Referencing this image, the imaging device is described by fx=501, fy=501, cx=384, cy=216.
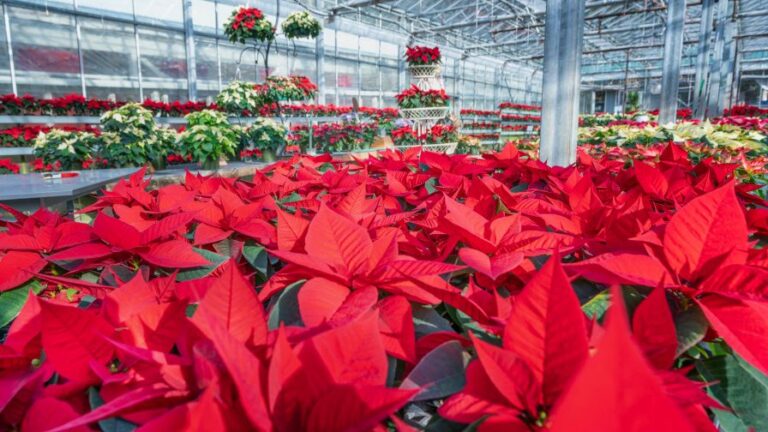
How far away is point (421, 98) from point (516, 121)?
9.32m

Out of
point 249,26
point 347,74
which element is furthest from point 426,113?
point 347,74

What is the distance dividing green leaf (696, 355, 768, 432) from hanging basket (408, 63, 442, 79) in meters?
6.42

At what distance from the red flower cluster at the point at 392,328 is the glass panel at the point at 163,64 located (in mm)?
12238

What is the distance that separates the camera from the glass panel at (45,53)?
9430mm

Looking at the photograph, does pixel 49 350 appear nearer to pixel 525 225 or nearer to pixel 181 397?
pixel 181 397

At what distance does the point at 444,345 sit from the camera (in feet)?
1.38

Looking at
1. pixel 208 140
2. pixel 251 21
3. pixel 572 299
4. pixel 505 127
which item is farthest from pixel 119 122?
pixel 505 127

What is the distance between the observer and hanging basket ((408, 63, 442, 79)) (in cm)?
654

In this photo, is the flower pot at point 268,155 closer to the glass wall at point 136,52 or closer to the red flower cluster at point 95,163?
the red flower cluster at point 95,163

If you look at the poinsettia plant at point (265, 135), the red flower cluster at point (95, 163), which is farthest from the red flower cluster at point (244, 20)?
the red flower cluster at point (95, 163)

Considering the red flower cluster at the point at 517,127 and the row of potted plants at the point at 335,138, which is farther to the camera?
the red flower cluster at the point at 517,127

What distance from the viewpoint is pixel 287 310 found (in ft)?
1.64

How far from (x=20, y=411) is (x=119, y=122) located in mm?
4892

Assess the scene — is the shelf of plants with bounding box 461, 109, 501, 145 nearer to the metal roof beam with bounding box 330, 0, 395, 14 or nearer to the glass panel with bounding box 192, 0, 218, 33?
the metal roof beam with bounding box 330, 0, 395, 14
